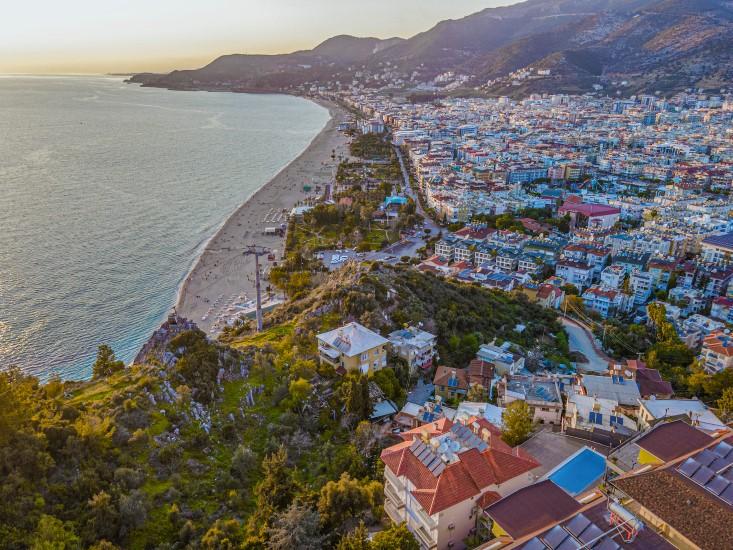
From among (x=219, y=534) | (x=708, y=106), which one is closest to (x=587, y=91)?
(x=708, y=106)

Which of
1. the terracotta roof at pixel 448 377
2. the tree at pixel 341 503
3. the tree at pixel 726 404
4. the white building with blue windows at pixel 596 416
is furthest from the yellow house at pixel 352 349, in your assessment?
the tree at pixel 726 404

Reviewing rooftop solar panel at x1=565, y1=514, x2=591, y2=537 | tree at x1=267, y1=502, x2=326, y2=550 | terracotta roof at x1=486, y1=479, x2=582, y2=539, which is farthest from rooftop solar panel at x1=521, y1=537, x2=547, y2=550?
tree at x1=267, y1=502, x2=326, y2=550

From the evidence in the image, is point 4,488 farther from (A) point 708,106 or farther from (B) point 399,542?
(A) point 708,106

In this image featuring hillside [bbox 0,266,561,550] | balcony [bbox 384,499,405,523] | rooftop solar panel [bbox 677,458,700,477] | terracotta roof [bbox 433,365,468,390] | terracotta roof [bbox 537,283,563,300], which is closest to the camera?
rooftop solar panel [bbox 677,458,700,477]

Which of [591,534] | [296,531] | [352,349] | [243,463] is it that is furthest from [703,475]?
[352,349]

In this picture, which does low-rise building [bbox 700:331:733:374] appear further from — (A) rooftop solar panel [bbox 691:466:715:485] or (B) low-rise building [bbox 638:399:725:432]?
(A) rooftop solar panel [bbox 691:466:715:485]

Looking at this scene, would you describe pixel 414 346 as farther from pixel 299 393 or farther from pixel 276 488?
pixel 276 488

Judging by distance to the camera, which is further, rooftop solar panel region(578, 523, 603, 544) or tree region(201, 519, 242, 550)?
tree region(201, 519, 242, 550)
